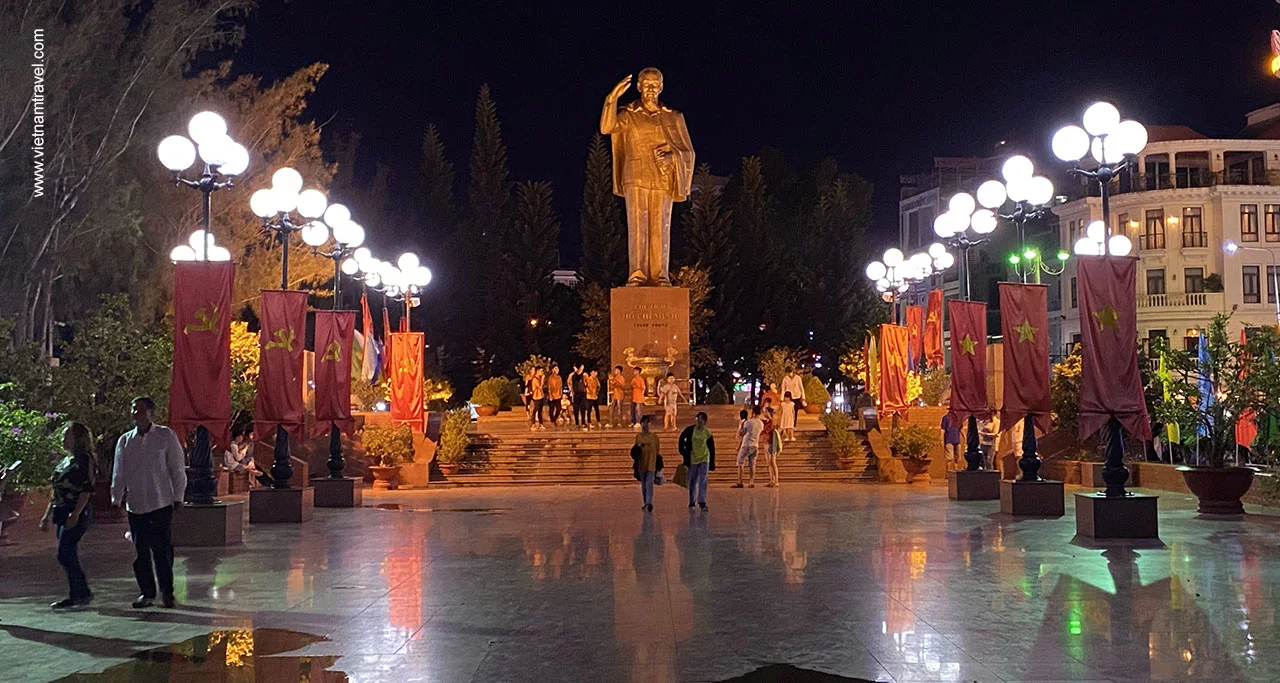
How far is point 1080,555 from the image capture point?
1147 centimetres

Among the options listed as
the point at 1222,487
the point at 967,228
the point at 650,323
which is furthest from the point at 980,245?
the point at 1222,487

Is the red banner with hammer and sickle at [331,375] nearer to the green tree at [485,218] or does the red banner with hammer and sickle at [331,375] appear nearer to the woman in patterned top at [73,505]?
the woman in patterned top at [73,505]

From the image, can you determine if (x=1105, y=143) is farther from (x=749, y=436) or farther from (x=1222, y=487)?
(x=749, y=436)

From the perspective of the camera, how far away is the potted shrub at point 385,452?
73.6 ft

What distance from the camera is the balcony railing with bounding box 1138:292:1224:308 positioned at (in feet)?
165

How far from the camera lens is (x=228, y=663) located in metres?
6.88

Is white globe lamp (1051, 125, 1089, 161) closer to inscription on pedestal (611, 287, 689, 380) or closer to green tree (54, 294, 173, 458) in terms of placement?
green tree (54, 294, 173, 458)

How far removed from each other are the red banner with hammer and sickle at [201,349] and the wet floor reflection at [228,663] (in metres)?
6.03

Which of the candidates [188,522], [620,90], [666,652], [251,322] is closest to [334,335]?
[188,522]

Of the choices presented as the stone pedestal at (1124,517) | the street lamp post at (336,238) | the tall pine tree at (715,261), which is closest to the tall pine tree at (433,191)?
the tall pine tree at (715,261)

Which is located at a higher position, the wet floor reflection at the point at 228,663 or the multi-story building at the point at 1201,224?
the multi-story building at the point at 1201,224

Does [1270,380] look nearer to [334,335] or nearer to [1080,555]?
[1080,555]

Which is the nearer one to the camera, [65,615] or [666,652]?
[666,652]

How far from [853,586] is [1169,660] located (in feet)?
10.3
